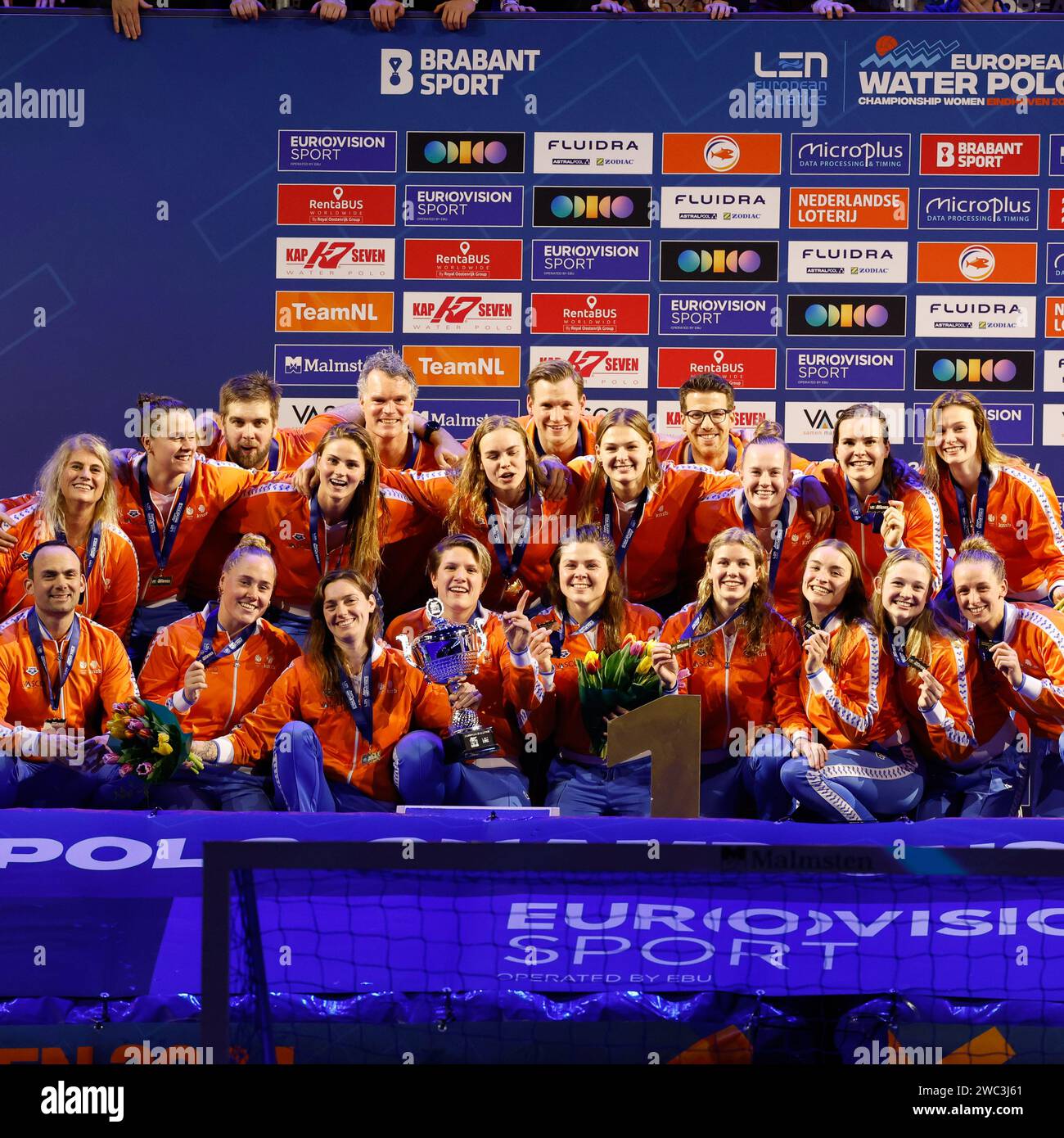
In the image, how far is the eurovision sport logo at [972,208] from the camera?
7.26 m

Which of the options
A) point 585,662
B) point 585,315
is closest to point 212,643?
point 585,662

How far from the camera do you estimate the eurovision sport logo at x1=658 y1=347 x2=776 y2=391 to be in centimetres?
729

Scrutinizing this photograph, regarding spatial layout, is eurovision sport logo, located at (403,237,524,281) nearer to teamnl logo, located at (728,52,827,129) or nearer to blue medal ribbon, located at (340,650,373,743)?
teamnl logo, located at (728,52,827,129)

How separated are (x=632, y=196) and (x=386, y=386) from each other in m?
1.81

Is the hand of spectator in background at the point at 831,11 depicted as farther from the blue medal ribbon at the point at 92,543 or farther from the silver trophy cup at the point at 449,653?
the blue medal ribbon at the point at 92,543

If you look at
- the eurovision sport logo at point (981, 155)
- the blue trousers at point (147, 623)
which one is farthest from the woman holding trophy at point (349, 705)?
the eurovision sport logo at point (981, 155)

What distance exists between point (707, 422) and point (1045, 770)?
2.22 m

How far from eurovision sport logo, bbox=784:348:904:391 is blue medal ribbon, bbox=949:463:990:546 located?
2.65 ft

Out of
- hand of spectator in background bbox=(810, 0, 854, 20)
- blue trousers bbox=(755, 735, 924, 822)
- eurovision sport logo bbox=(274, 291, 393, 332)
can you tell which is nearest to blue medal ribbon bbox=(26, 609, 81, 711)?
eurovision sport logo bbox=(274, 291, 393, 332)

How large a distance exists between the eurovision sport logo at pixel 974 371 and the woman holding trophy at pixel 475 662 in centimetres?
275

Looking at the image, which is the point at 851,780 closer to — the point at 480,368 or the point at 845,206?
the point at 480,368

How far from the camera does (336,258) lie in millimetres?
7418
